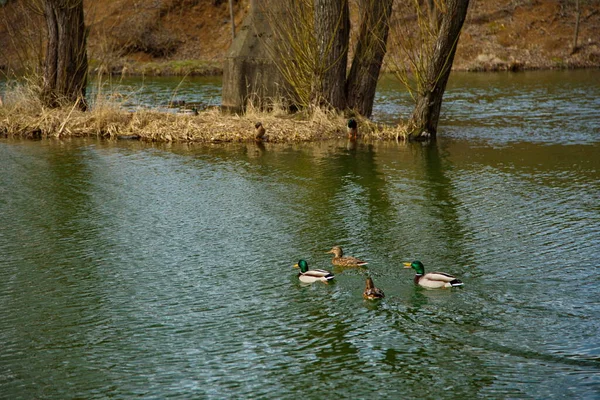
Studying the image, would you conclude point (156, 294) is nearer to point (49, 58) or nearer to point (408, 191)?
point (408, 191)

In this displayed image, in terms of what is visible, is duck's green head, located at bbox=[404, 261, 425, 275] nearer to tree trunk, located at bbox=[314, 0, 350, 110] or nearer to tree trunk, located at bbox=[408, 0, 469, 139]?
tree trunk, located at bbox=[408, 0, 469, 139]

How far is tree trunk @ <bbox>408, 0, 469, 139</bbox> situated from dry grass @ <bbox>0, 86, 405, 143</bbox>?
49 centimetres

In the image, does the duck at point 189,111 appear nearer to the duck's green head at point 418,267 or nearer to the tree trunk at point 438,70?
the tree trunk at point 438,70

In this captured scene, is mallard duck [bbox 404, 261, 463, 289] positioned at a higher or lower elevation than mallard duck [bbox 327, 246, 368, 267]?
lower

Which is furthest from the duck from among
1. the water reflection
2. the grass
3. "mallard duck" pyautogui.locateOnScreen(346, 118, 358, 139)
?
the grass

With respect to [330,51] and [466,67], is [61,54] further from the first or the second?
[466,67]

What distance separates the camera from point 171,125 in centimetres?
1903

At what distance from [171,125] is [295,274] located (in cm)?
1036

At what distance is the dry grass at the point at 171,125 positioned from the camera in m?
18.7

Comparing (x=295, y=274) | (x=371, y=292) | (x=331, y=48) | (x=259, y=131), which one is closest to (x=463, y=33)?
(x=331, y=48)

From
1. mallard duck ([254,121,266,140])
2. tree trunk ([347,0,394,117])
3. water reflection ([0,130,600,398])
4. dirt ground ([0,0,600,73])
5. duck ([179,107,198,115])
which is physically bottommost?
water reflection ([0,130,600,398])

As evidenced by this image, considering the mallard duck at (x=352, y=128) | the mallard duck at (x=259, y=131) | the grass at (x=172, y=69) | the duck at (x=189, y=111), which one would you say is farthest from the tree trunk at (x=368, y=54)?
the grass at (x=172, y=69)

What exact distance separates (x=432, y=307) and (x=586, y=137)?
11.3 metres

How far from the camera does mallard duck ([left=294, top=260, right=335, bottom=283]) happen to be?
881 centimetres
